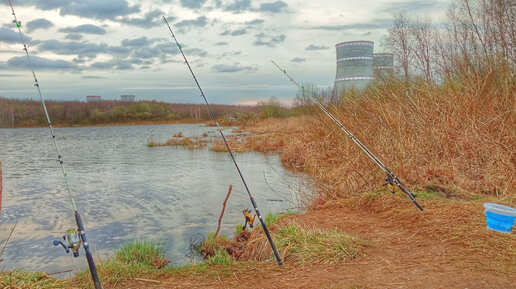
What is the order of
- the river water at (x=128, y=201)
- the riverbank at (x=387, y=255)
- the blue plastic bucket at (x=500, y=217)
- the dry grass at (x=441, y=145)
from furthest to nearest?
1. the river water at (x=128, y=201)
2. the dry grass at (x=441, y=145)
3. the blue plastic bucket at (x=500, y=217)
4. the riverbank at (x=387, y=255)

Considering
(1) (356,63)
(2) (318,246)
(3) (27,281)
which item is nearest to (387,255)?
(2) (318,246)

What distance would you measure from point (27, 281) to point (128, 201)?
7258 mm

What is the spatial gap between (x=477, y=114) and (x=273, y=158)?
1127cm

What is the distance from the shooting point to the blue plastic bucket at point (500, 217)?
170 inches

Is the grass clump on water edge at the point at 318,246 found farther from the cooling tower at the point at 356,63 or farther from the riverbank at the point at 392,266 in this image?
the cooling tower at the point at 356,63

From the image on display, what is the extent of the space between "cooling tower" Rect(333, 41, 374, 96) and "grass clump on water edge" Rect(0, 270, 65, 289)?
26.8 metres

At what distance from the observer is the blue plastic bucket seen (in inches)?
170

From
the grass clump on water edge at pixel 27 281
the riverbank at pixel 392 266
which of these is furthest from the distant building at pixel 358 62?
the grass clump on water edge at pixel 27 281

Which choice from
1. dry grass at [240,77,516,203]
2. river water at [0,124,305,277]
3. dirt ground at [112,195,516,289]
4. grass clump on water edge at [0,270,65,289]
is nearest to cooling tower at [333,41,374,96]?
river water at [0,124,305,277]

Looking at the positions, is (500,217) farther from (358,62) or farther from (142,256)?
(358,62)

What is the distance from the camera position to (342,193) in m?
7.89

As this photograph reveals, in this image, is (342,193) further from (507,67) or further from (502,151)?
(507,67)

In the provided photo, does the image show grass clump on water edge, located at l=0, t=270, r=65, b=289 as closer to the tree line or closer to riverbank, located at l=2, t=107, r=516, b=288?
riverbank, located at l=2, t=107, r=516, b=288

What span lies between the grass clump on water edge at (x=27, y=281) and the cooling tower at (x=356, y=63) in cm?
2683
